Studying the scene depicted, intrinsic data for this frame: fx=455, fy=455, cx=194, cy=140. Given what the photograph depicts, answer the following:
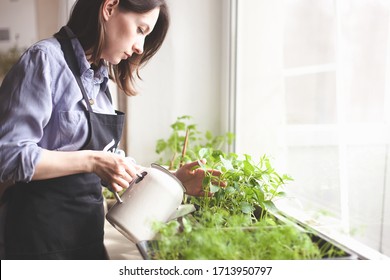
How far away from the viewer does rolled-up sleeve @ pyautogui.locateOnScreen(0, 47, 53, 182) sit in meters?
1.02

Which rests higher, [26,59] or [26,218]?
[26,59]

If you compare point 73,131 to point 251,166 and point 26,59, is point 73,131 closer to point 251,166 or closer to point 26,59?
point 26,59

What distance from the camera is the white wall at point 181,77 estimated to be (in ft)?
7.89

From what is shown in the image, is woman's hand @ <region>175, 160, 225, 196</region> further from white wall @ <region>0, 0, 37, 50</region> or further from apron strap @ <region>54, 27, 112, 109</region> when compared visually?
white wall @ <region>0, 0, 37, 50</region>

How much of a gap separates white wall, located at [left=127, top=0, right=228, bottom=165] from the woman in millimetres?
1082

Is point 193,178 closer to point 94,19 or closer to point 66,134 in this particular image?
point 66,134

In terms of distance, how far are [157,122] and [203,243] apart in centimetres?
162

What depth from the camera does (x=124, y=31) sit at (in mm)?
1211

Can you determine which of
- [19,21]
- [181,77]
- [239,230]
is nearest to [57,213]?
[239,230]

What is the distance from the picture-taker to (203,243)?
2.87ft

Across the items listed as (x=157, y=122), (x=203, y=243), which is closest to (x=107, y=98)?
(x=203, y=243)

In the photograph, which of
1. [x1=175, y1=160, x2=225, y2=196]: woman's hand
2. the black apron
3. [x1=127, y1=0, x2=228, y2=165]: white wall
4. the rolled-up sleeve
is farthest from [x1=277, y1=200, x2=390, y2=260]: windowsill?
[x1=127, y1=0, x2=228, y2=165]: white wall

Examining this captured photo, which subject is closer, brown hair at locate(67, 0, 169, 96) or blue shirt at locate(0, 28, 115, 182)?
blue shirt at locate(0, 28, 115, 182)

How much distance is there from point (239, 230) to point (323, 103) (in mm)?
954
